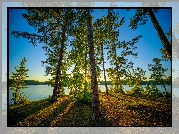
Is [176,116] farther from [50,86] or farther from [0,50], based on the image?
[0,50]

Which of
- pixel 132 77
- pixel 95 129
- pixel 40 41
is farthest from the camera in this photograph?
pixel 132 77

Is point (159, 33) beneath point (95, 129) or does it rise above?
above

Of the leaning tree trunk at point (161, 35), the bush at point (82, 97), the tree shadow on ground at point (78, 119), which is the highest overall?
the leaning tree trunk at point (161, 35)

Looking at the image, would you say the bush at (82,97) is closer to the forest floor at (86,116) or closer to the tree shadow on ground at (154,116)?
the forest floor at (86,116)

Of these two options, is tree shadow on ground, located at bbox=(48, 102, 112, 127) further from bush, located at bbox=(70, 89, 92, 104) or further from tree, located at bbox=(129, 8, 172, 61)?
tree, located at bbox=(129, 8, 172, 61)

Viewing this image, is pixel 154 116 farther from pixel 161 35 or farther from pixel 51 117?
pixel 51 117

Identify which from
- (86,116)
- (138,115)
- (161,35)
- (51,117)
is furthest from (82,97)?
(161,35)

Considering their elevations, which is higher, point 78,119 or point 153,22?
point 153,22

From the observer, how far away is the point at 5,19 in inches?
349

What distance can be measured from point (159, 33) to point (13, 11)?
7.39 meters

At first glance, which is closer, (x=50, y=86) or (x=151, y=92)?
(x=50, y=86)

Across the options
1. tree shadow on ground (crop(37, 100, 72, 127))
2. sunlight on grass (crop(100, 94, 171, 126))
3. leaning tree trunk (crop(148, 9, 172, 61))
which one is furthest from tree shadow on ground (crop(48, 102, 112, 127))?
leaning tree trunk (crop(148, 9, 172, 61))

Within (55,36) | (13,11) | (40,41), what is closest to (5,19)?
(13,11)

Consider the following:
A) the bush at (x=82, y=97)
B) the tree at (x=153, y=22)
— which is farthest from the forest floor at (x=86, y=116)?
the tree at (x=153, y=22)
